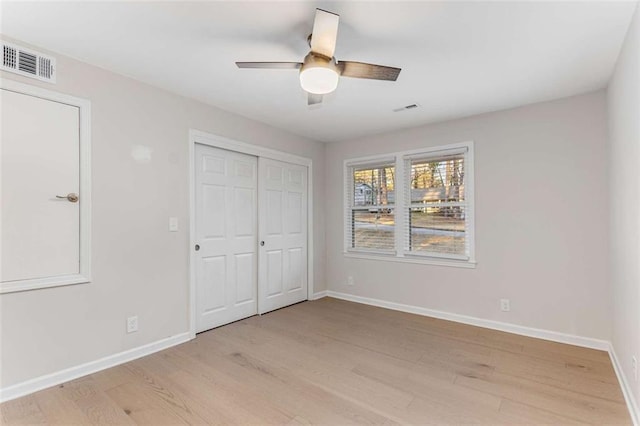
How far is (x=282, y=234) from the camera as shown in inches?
172

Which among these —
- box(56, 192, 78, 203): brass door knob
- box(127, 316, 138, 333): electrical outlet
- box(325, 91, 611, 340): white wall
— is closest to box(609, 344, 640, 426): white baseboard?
box(325, 91, 611, 340): white wall

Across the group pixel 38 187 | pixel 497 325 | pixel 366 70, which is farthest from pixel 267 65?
pixel 497 325

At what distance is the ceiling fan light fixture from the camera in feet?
6.38

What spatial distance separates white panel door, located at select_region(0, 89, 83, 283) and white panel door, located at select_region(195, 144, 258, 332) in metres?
1.09

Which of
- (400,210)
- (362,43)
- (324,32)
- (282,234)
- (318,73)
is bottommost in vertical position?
(282,234)

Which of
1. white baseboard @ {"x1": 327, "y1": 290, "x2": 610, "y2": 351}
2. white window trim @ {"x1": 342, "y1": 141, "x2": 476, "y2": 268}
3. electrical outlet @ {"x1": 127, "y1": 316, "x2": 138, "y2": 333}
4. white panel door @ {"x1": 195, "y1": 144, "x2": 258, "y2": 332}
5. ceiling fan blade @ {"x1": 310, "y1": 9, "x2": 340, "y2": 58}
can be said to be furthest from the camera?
white window trim @ {"x1": 342, "y1": 141, "x2": 476, "y2": 268}

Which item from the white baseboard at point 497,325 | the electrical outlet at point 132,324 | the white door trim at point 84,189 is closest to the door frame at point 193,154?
the electrical outlet at point 132,324

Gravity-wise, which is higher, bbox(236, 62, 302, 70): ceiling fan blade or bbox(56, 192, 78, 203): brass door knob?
bbox(236, 62, 302, 70): ceiling fan blade

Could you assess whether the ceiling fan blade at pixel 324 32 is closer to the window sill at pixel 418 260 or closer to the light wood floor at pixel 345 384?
the light wood floor at pixel 345 384

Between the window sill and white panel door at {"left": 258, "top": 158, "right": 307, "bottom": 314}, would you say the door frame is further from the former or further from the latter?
the window sill

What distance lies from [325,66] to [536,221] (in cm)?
276

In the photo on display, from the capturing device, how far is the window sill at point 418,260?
3735mm

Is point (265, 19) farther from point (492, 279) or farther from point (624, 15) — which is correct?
point (492, 279)

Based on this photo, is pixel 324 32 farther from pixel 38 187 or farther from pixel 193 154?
pixel 38 187
